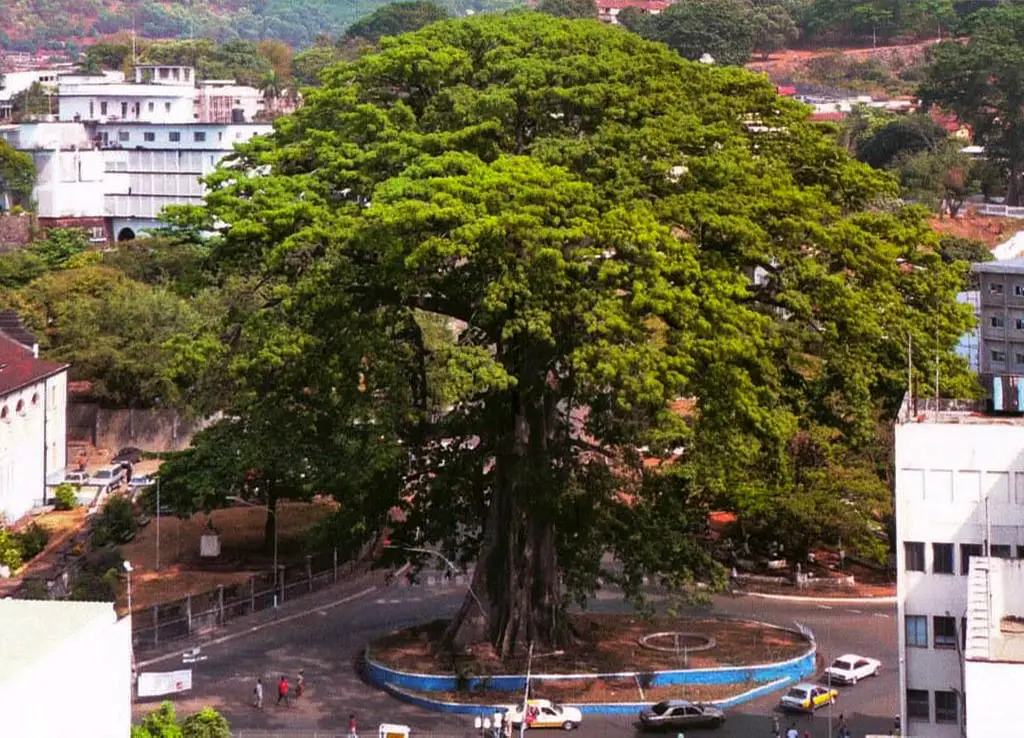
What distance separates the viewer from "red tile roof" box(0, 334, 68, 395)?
64.3 metres

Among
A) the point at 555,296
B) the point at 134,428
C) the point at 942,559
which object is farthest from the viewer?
the point at 134,428

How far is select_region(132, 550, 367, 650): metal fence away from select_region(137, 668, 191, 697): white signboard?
3809 mm

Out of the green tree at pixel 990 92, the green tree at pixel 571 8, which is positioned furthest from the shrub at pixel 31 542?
the green tree at pixel 571 8

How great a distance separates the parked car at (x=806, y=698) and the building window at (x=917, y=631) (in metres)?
5.74

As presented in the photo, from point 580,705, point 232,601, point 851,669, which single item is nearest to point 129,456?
point 232,601

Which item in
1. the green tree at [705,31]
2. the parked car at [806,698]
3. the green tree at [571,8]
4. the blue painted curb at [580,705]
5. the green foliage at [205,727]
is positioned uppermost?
the green tree at [571,8]

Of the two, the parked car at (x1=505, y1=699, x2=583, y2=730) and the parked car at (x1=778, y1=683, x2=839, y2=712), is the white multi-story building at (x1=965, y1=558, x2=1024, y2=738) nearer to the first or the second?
the parked car at (x1=778, y1=683, x2=839, y2=712)

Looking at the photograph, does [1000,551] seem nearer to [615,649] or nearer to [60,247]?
[615,649]

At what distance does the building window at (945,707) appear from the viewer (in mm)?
37812

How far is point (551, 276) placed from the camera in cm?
4338

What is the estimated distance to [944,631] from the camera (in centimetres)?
3816

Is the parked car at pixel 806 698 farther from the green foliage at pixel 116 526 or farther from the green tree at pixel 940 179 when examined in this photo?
the green tree at pixel 940 179

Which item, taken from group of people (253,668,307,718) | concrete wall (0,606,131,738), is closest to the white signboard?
group of people (253,668,307,718)

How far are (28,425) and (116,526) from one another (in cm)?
808
